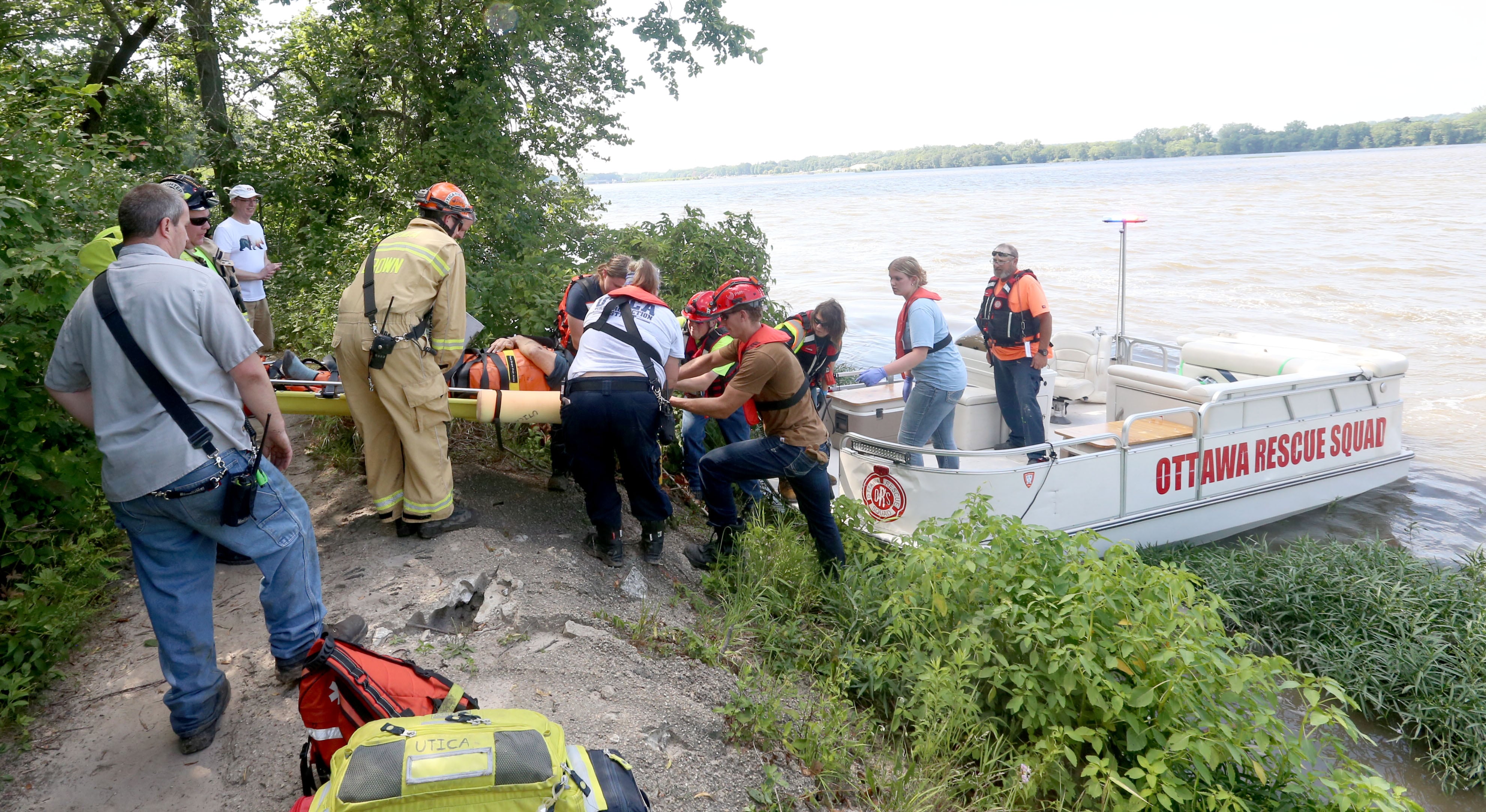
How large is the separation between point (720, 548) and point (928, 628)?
140cm

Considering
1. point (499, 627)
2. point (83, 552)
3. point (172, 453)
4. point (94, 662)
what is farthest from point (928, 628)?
point (83, 552)

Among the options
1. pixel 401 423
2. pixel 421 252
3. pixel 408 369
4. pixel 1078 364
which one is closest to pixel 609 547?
pixel 401 423

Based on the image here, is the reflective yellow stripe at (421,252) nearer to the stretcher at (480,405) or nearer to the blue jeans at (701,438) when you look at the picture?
the stretcher at (480,405)

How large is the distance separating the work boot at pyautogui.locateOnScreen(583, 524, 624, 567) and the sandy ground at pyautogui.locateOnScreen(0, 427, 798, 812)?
6 centimetres

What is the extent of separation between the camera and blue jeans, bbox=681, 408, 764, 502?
6.34 metres

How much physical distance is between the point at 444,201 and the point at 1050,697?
3713mm

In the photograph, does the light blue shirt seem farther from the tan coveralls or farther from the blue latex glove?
the tan coveralls

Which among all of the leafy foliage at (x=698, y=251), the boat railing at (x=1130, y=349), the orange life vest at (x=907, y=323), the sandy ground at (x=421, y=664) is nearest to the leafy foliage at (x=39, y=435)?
the sandy ground at (x=421, y=664)

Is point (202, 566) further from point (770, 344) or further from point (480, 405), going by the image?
point (770, 344)

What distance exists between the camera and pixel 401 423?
4578mm

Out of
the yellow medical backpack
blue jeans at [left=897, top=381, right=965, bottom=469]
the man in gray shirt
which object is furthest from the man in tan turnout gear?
blue jeans at [left=897, top=381, right=965, bottom=469]

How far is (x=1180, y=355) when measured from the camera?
8812mm

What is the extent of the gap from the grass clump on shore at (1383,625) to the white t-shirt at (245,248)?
7281mm

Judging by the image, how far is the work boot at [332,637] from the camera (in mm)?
3455
